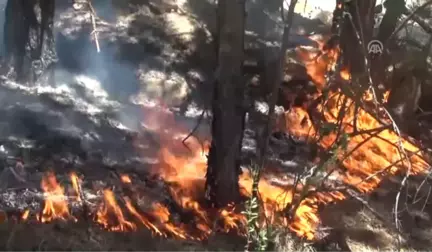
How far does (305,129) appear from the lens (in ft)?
25.7

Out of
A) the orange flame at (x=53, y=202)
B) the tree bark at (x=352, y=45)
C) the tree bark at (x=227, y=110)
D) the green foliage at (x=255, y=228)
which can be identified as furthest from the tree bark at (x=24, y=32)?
the green foliage at (x=255, y=228)

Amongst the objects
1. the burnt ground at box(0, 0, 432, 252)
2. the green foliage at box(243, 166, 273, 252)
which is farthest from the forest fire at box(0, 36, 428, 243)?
the green foliage at box(243, 166, 273, 252)

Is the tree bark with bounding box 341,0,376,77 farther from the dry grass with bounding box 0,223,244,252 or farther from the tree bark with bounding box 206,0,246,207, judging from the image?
the dry grass with bounding box 0,223,244,252

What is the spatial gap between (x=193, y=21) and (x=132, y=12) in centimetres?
92

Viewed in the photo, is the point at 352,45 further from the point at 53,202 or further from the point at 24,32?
the point at 53,202

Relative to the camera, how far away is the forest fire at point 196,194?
512 centimetres

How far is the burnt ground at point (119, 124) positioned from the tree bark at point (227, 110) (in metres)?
0.54

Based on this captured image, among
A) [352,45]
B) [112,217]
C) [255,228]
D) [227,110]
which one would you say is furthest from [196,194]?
[352,45]

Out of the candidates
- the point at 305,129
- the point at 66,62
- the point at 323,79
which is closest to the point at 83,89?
the point at 66,62

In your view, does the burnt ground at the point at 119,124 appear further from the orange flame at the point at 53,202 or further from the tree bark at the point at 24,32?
the tree bark at the point at 24,32

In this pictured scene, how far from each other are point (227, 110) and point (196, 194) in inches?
40.0

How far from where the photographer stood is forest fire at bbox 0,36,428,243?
512 cm

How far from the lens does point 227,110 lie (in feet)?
17.0

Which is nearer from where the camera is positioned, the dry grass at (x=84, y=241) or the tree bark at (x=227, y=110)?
the dry grass at (x=84, y=241)
